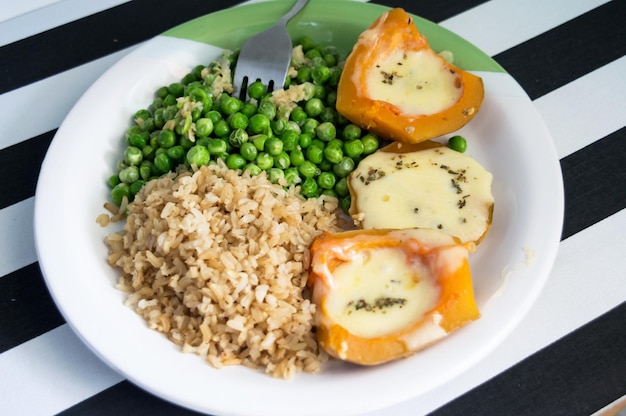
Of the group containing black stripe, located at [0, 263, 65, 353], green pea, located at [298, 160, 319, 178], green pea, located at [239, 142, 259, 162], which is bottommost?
black stripe, located at [0, 263, 65, 353]

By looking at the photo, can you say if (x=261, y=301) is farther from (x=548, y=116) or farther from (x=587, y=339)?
(x=548, y=116)

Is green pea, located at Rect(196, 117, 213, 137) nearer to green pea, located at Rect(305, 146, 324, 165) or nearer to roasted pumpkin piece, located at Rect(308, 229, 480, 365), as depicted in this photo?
green pea, located at Rect(305, 146, 324, 165)

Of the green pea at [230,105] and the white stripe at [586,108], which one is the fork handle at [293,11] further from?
the white stripe at [586,108]

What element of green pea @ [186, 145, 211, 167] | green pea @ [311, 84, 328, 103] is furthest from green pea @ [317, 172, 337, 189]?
green pea @ [186, 145, 211, 167]

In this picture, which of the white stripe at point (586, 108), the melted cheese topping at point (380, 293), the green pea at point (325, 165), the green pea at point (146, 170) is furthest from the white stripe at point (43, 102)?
the white stripe at point (586, 108)

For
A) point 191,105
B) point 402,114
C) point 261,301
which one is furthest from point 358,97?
point 261,301

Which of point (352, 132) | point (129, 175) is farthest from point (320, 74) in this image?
point (129, 175)
